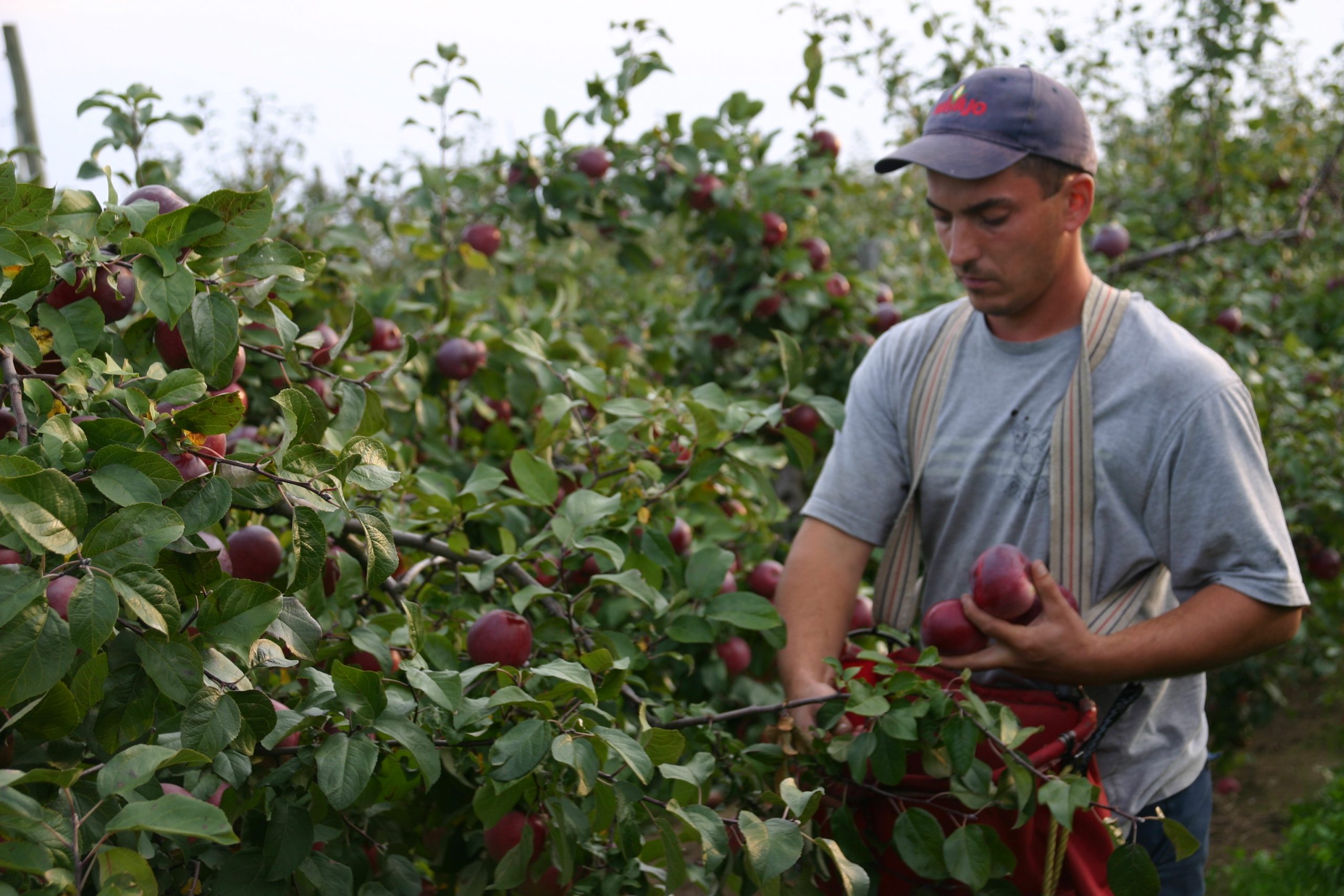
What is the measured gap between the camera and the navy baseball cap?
5.61 feet

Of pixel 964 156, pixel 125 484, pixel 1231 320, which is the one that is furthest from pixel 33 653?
pixel 1231 320

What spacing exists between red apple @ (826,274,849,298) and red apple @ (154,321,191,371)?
1.98 meters

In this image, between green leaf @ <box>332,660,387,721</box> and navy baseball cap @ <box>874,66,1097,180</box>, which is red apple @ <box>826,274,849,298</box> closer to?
navy baseball cap @ <box>874,66,1097,180</box>

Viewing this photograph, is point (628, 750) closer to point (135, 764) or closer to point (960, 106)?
point (135, 764)

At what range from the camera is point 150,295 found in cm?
105

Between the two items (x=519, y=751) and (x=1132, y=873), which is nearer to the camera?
(x=519, y=751)

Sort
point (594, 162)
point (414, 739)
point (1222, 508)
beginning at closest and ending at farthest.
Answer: point (414, 739) < point (1222, 508) < point (594, 162)

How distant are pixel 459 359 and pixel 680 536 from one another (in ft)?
2.40

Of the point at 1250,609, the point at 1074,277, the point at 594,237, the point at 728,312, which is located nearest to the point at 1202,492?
the point at 1250,609

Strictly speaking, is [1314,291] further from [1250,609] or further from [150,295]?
[150,295]

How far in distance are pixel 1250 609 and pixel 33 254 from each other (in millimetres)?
1545

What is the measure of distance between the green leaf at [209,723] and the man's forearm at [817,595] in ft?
3.30

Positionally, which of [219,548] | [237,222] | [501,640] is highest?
[237,222]

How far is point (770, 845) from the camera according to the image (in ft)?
3.57
